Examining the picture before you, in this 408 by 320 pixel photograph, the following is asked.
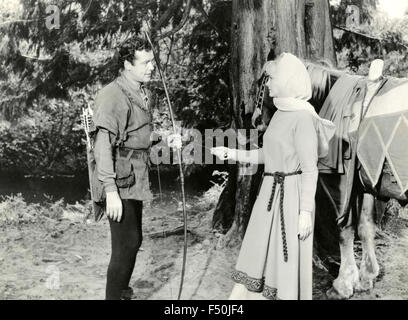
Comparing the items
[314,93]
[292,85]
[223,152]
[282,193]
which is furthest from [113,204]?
[314,93]

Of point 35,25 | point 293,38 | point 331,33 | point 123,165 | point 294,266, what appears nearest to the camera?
point 294,266

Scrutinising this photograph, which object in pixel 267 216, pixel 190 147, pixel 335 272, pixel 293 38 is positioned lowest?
pixel 335 272

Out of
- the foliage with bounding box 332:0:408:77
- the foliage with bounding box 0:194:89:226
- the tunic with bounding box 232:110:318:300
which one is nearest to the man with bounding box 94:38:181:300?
the tunic with bounding box 232:110:318:300

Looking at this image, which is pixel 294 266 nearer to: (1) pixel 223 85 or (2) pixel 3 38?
(1) pixel 223 85

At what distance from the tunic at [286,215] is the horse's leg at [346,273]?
2.94 ft

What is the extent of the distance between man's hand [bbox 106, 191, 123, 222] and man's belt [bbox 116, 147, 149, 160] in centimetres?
24

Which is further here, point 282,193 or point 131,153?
point 131,153

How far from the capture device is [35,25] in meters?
4.20

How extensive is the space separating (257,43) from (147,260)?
1.98 m

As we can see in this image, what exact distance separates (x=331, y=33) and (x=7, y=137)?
3.18 meters

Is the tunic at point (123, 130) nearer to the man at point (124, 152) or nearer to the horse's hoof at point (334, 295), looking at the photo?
the man at point (124, 152)

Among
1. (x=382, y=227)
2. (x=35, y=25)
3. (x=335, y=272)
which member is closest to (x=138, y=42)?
(x=35, y=25)

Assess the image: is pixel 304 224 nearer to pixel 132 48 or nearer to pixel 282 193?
pixel 282 193

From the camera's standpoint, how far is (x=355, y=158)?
133 inches
